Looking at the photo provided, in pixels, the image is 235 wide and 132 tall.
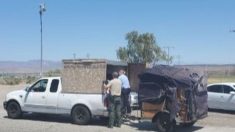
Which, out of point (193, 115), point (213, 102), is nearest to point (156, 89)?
point (193, 115)

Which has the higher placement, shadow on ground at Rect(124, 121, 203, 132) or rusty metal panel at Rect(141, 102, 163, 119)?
rusty metal panel at Rect(141, 102, 163, 119)

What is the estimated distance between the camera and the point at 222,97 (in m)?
22.8

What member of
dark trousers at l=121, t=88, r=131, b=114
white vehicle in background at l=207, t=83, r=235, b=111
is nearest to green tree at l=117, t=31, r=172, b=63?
white vehicle in background at l=207, t=83, r=235, b=111

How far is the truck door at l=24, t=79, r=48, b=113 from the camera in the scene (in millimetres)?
19094

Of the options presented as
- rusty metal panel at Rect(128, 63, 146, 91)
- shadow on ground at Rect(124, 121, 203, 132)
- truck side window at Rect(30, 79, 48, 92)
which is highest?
rusty metal panel at Rect(128, 63, 146, 91)

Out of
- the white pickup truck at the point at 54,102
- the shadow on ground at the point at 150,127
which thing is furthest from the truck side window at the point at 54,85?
the shadow on ground at the point at 150,127

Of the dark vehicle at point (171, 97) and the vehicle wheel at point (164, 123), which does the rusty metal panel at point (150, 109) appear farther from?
the vehicle wheel at point (164, 123)

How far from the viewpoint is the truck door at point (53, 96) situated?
18750mm

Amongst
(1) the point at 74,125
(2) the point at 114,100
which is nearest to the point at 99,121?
(1) the point at 74,125

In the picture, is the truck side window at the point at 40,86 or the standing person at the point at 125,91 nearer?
the standing person at the point at 125,91

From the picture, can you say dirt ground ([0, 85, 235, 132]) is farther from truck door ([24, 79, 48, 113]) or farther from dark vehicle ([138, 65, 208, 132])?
dark vehicle ([138, 65, 208, 132])

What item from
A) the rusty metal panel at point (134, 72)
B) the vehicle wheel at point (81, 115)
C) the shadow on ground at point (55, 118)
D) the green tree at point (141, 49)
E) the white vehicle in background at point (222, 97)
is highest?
the green tree at point (141, 49)

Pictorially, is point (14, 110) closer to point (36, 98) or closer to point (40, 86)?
point (36, 98)

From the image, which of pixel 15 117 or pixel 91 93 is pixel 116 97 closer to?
pixel 91 93
